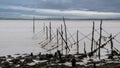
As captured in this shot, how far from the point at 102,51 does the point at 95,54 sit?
7.47ft

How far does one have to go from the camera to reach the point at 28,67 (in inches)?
703

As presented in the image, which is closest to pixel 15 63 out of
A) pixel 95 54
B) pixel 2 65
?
pixel 2 65

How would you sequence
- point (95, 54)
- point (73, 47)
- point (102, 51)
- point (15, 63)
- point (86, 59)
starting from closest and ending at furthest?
point (15, 63)
point (86, 59)
point (95, 54)
point (102, 51)
point (73, 47)

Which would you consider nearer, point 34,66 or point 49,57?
point 34,66

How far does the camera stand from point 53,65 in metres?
18.4

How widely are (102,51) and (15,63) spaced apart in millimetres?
9618

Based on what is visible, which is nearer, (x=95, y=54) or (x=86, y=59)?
(x=86, y=59)

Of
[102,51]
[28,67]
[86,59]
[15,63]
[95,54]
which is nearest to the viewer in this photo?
[28,67]

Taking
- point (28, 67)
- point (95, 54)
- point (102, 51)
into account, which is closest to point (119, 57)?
point (95, 54)

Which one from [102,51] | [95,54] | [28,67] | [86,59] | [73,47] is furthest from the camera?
[73,47]

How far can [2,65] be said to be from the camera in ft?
61.5

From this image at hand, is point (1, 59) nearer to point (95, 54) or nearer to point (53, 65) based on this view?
point (53, 65)

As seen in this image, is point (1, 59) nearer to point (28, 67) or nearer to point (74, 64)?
point (28, 67)

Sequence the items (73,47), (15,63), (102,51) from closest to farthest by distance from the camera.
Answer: (15,63), (102,51), (73,47)
